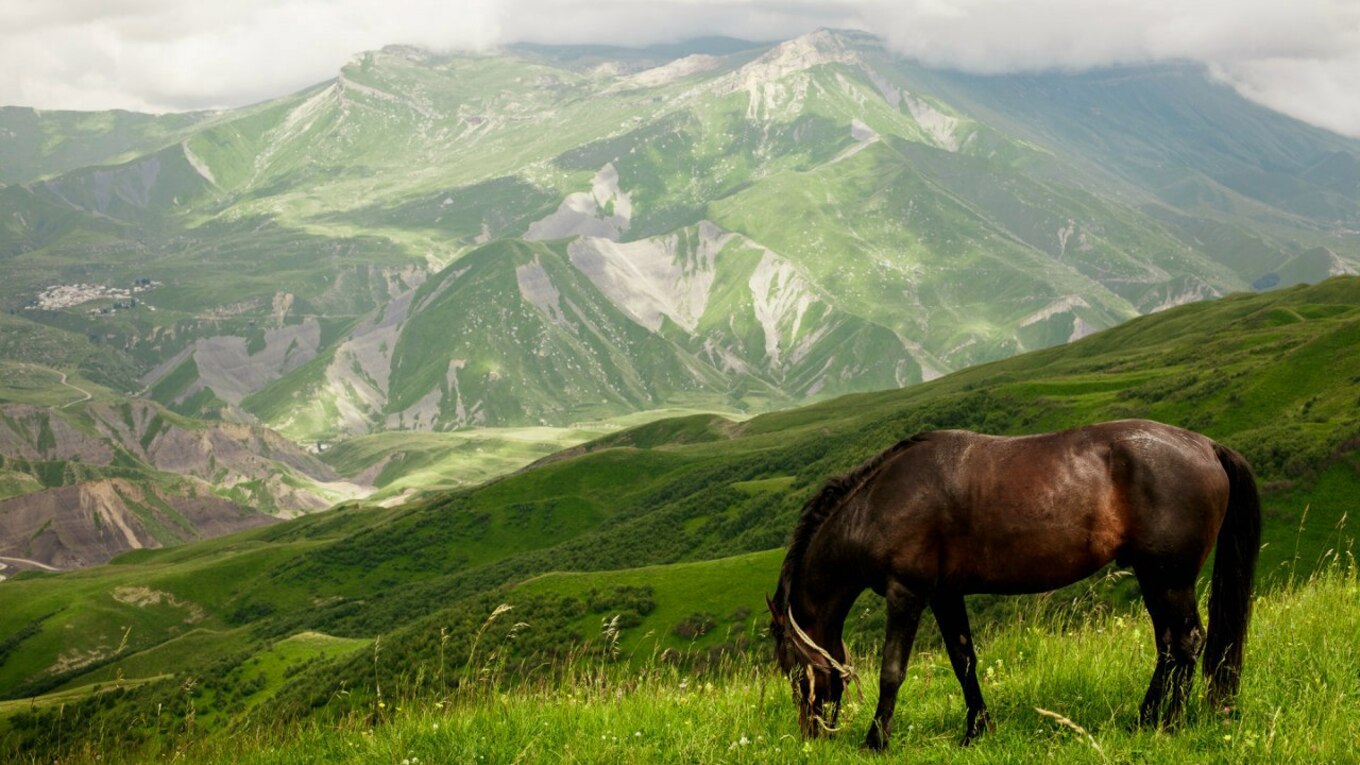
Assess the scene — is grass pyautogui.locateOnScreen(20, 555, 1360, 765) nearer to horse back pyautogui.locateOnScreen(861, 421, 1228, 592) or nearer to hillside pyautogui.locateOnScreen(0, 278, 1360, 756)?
hillside pyautogui.locateOnScreen(0, 278, 1360, 756)

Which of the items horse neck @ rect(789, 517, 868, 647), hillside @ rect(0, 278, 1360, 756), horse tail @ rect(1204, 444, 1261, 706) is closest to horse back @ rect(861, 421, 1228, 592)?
horse tail @ rect(1204, 444, 1261, 706)

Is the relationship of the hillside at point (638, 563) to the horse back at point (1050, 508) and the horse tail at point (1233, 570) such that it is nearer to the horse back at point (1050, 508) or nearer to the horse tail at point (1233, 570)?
the horse tail at point (1233, 570)

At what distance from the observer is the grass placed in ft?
30.7

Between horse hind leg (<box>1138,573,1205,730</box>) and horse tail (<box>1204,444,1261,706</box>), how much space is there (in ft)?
0.84

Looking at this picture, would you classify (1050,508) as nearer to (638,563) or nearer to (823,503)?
(823,503)

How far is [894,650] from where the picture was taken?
11.1 metres

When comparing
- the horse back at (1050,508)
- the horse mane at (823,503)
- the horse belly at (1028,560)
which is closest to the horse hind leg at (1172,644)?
the horse back at (1050,508)

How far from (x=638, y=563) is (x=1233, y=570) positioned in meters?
126

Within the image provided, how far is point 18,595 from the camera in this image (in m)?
191

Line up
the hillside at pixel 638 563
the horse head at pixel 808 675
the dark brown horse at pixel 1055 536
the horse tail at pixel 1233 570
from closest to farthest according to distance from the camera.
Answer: the dark brown horse at pixel 1055 536 < the horse tail at pixel 1233 570 < the horse head at pixel 808 675 < the hillside at pixel 638 563

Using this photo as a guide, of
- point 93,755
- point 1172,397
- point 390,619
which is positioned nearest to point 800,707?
point 93,755

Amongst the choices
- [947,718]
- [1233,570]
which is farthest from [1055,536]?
[947,718]

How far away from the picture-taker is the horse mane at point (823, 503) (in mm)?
12141

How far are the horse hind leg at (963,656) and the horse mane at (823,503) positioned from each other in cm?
170
